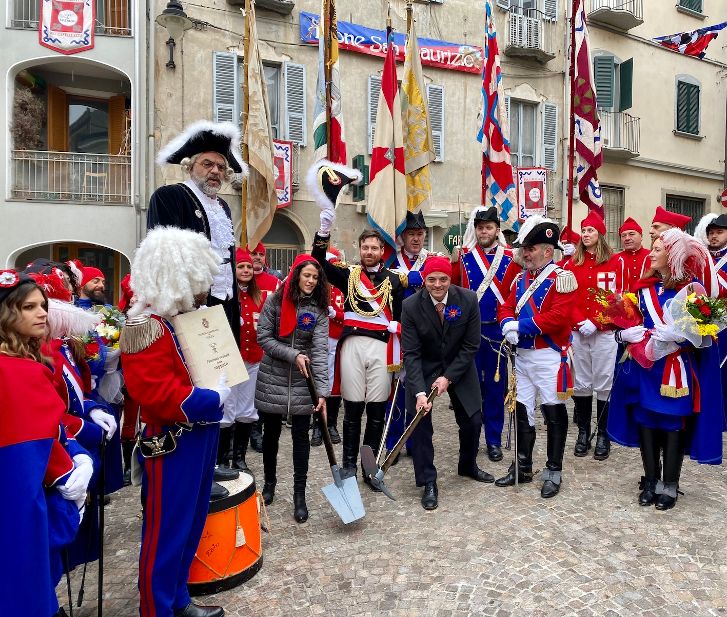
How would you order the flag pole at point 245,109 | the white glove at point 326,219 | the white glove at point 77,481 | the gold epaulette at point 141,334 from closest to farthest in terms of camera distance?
1. the white glove at point 77,481
2. the gold epaulette at point 141,334
3. the white glove at point 326,219
4. the flag pole at point 245,109

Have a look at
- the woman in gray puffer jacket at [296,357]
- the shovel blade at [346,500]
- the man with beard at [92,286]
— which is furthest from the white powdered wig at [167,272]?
the man with beard at [92,286]

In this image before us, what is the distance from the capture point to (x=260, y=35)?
1275 centimetres

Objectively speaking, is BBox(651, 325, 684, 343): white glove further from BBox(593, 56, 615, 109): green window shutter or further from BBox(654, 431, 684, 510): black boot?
BBox(593, 56, 615, 109): green window shutter

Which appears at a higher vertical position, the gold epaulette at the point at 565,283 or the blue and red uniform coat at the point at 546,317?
the gold epaulette at the point at 565,283

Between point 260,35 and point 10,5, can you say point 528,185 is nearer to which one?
point 260,35

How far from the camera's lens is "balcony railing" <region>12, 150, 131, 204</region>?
39.0 feet

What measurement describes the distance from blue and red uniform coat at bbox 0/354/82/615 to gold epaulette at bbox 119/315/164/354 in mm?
427

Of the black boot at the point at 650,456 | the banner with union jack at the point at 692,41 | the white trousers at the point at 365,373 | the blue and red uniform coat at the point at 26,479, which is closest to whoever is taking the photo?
the blue and red uniform coat at the point at 26,479

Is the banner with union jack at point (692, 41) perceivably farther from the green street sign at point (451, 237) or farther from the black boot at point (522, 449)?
the black boot at point (522, 449)

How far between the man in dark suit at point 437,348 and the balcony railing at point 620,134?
43.3 ft

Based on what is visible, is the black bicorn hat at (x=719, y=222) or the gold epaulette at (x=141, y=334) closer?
the gold epaulette at (x=141, y=334)

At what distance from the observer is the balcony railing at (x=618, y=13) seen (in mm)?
15422

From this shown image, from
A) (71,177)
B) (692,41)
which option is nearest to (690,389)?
(692,41)

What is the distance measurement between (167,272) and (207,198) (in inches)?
41.0
